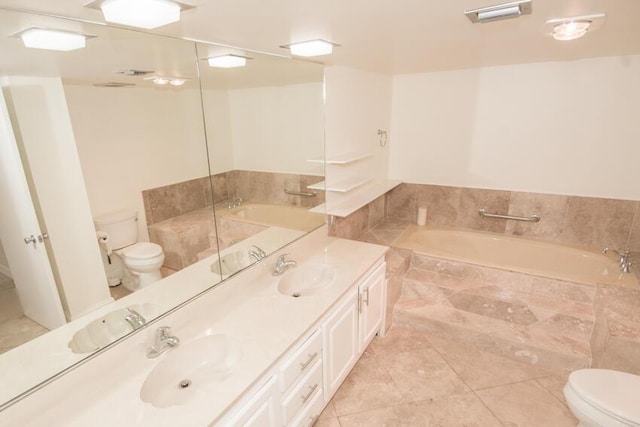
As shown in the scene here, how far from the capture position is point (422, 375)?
2.35 m

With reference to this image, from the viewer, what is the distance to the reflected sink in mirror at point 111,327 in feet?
4.23

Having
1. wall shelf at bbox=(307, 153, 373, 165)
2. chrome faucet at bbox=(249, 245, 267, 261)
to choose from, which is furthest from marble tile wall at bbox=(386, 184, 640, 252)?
chrome faucet at bbox=(249, 245, 267, 261)

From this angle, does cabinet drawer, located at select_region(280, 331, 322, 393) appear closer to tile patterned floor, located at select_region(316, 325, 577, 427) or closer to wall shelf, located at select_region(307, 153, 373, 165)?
tile patterned floor, located at select_region(316, 325, 577, 427)

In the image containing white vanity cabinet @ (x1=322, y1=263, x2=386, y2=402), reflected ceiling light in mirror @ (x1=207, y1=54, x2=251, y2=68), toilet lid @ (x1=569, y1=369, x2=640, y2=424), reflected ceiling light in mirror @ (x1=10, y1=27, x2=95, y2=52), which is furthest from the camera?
white vanity cabinet @ (x1=322, y1=263, x2=386, y2=402)

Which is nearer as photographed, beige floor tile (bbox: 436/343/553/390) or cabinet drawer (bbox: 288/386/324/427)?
cabinet drawer (bbox: 288/386/324/427)

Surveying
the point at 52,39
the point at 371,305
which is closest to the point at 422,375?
the point at 371,305

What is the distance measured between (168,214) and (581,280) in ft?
9.80

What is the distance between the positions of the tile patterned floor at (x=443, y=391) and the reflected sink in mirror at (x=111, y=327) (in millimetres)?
1229

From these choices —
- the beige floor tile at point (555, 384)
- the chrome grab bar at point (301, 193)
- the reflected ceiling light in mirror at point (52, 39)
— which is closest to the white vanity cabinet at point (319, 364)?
the chrome grab bar at point (301, 193)

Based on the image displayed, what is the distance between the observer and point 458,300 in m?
2.77

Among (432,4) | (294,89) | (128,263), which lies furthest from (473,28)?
(128,263)

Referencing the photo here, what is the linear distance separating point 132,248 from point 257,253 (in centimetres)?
77

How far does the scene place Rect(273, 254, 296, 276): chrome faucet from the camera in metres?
2.19

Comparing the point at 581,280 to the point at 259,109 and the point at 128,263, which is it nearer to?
the point at 259,109
